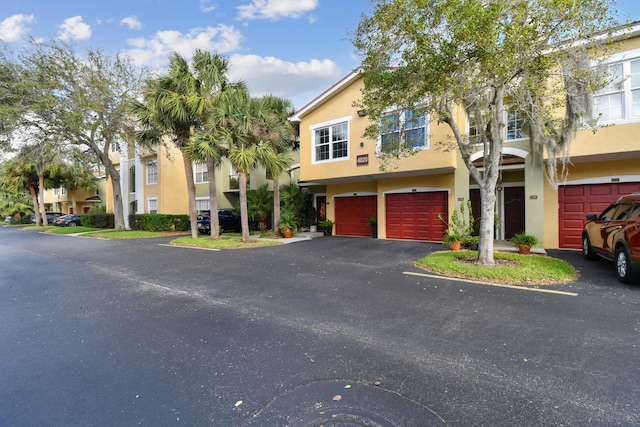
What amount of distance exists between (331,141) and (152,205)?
18158 mm

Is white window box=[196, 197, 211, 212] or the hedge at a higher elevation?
white window box=[196, 197, 211, 212]

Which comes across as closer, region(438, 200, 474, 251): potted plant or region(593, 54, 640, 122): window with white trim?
region(593, 54, 640, 122): window with white trim

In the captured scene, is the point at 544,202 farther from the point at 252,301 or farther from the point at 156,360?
the point at 156,360

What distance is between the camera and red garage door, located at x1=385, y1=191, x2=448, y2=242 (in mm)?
13797

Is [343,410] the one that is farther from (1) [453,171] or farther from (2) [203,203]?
(2) [203,203]

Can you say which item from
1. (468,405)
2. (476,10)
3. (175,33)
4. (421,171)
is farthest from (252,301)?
(175,33)

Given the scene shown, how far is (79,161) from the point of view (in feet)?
71.1

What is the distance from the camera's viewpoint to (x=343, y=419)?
98.7 inches

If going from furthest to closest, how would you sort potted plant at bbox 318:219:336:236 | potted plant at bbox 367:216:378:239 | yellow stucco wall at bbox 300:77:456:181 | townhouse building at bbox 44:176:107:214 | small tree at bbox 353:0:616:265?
townhouse building at bbox 44:176:107:214 < potted plant at bbox 318:219:336:236 < potted plant at bbox 367:216:378:239 < yellow stucco wall at bbox 300:77:456:181 < small tree at bbox 353:0:616:265

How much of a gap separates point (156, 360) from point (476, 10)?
25.4 ft

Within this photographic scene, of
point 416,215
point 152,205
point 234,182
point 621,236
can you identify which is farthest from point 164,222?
point 621,236

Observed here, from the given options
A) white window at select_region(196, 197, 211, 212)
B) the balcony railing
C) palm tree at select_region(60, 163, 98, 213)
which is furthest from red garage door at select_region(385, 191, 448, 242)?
palm tree at select_region(60, 163, 98, 213)

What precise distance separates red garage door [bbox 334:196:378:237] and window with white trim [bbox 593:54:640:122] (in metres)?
9.50

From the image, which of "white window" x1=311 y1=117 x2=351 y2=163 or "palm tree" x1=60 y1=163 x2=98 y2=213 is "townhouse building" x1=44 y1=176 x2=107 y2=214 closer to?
"palm tree" x1=60 y1=163 x2=98 y2=213
